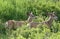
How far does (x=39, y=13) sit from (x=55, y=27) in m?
3.42

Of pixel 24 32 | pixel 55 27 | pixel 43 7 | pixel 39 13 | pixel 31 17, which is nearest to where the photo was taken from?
pixel 24 32

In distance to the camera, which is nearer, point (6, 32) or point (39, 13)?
point (6, 32)

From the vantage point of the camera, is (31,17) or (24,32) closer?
(24,32)

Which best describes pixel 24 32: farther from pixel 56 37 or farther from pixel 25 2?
pixel 25 2

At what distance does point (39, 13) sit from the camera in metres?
15.1

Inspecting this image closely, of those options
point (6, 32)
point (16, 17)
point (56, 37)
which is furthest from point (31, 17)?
point (56, 37)

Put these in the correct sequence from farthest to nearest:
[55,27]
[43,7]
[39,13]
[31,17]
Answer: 1. [43,7]
2. [39,13]
3. [31,17]
4. [55,27]

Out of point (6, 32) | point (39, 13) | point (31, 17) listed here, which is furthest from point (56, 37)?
point (39, 13)

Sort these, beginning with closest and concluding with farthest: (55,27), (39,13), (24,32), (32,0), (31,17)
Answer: (24,32)
(55,27)
(31,17)
(39,13)
(32,0)

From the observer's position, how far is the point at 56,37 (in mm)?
9320

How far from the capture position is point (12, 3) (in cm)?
1558

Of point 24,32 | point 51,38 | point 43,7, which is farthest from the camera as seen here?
point 43,7

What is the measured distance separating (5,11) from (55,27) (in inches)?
121

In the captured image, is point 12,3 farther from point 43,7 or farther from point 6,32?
point 6,32
